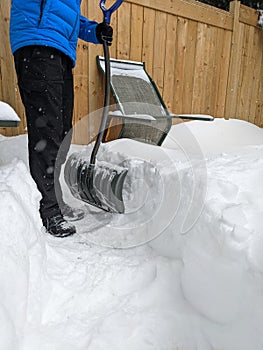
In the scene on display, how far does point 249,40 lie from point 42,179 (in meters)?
3.89

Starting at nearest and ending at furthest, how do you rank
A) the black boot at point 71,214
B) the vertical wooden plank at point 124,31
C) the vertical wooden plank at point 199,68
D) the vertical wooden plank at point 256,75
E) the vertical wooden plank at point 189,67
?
1. the black boot at point 71,214
2. the vertical wooden plank at point 124,31
3. the vertical wooden plank at point 189,67
4. the vertical wooden plank at point 199,68
5. the vertical wooden plank at point 256,75

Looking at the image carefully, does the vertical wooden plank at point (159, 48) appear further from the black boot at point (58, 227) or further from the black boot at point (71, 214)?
the black boot at point (58, 227)

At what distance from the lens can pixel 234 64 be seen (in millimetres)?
4039

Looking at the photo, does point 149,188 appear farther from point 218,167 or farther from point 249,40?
point 249,40

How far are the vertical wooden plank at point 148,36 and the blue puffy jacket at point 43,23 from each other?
173 cm

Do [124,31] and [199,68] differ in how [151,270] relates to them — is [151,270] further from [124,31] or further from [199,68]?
[199,68]

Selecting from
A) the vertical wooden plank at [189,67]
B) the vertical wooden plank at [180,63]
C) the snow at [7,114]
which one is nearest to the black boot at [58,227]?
the snow at [7,114]

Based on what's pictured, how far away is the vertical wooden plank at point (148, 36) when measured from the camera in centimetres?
304

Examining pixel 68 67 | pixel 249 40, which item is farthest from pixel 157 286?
pixel 249 40

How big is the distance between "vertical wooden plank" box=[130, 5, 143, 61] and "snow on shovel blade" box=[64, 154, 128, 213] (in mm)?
1737

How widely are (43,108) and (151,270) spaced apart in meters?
0.86

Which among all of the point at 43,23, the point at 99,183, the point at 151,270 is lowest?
the point at 151,270

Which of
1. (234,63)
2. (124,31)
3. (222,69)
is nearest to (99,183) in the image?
(124,31)

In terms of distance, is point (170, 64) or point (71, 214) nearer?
point (71, 214)
